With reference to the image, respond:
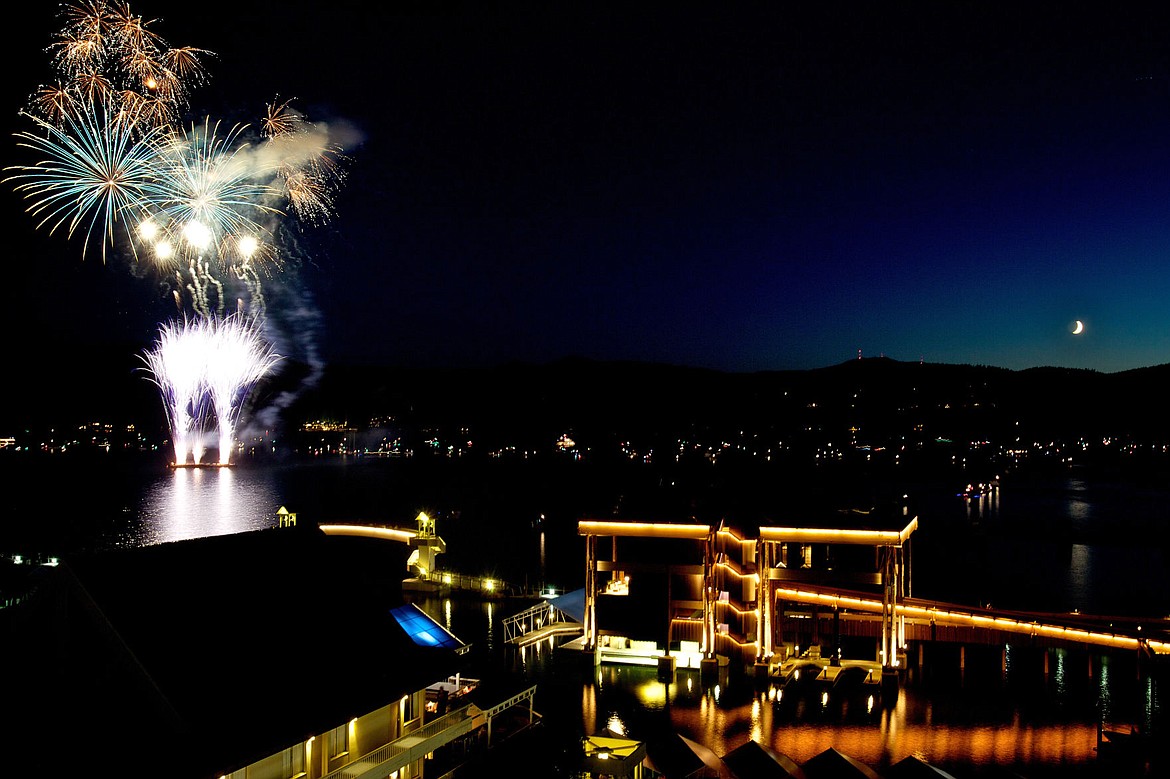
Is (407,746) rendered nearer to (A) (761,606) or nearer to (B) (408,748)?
(B) (408,748)

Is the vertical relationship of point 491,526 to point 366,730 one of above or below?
below

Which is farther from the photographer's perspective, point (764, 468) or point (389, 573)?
point (764, 468)

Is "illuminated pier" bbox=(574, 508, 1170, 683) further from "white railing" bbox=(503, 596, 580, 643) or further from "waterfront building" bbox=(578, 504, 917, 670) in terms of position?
"white railing" bbox=(503, 596, 580, 643)

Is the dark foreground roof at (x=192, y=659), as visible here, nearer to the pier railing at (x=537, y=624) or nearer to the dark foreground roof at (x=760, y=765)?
the dark foreground roof at (x=760, y=765)

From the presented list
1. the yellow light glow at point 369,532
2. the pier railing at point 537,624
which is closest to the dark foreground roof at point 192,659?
the pier railing at point 537,624

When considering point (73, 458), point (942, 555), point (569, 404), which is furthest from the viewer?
point (569, 404)

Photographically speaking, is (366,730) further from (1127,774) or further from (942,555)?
(942,555)

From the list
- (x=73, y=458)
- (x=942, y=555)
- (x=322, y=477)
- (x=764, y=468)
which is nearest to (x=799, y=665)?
(x=942, y=555)
